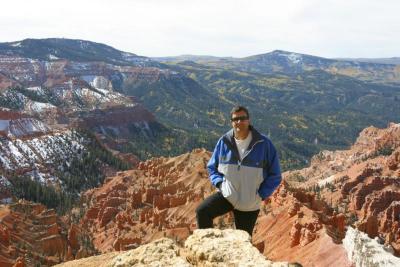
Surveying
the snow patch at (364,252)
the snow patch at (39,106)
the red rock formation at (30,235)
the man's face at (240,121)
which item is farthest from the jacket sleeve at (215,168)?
the snow patch at (39,106)

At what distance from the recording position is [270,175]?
12.0 meters

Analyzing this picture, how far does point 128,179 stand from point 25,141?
46.9 metres

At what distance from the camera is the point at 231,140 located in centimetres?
1202

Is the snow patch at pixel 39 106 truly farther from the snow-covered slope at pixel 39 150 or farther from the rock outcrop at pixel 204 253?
the rock outcrop at pixel 204 253

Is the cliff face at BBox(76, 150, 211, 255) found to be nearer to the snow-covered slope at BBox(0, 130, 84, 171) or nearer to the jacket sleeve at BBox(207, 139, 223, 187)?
the snow-covered slope at BBox(0, 130, 84, 171)

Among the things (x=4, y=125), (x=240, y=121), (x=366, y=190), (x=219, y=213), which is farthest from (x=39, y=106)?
(x=240, y=121)

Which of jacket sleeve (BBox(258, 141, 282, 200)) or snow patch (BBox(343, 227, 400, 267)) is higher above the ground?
jacket sleeve (BBox(258, 141, 282, 200))

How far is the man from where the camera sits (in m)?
11.8

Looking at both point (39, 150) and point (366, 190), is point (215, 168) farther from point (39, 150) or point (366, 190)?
point (39, 150)

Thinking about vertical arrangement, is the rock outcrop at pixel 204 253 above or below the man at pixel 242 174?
below

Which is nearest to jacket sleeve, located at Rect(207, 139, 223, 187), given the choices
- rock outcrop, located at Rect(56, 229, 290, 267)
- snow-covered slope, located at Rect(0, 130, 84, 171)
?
rock outcrop, located at Rect(56, 229, 290, 267)

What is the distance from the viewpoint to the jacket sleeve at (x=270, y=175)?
1188 centimetres

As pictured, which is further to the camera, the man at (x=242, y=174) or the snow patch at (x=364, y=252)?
the snow patch at (x=364, y=252)

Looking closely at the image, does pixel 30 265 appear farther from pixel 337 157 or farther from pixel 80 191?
pixel 337 157
